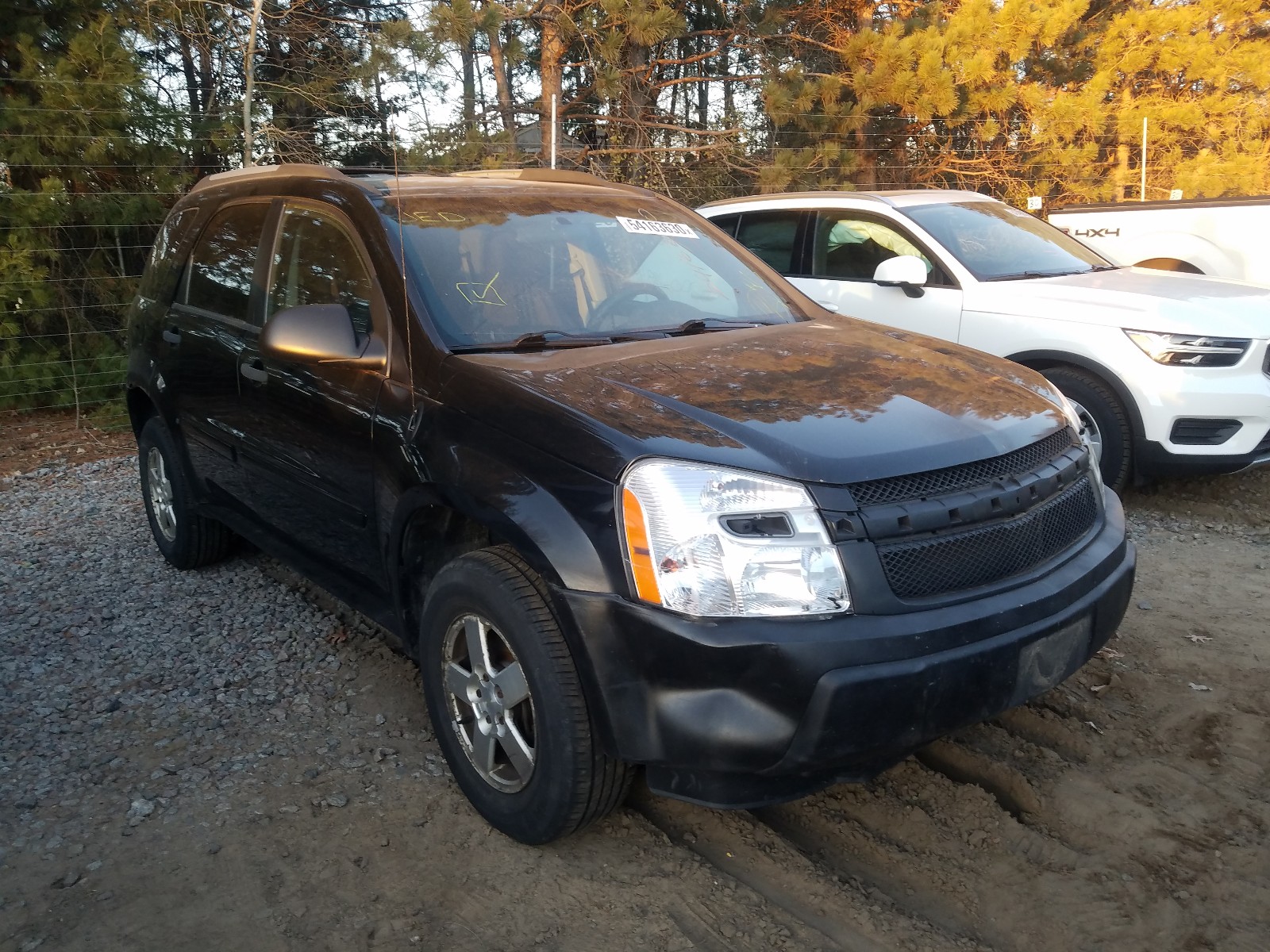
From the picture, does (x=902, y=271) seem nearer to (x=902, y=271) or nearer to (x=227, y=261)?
(x=902, y=271)

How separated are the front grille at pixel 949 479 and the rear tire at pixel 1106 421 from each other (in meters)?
3.17

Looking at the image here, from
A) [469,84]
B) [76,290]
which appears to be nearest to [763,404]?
[76,290]

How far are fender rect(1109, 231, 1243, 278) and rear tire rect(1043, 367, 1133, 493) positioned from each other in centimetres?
397

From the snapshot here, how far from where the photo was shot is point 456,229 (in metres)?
3.63

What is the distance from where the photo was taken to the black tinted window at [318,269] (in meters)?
3.56

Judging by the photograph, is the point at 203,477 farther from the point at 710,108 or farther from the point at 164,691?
the point at 710,108

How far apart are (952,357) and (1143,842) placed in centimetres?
155

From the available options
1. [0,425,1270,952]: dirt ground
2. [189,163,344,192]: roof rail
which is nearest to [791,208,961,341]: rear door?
[0,425,1270,952]: dirt ground

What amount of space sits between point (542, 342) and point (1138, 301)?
3918 millimetres

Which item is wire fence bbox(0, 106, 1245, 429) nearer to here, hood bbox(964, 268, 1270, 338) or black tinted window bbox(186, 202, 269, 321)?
black tinted window bbox(186, 202, 269, 321)

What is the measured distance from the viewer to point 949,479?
2.70 metres

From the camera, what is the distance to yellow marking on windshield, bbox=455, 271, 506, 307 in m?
3.44

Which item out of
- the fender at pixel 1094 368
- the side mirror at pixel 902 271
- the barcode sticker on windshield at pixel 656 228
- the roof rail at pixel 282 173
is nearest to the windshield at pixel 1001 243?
the side mirror at pixel 902 271

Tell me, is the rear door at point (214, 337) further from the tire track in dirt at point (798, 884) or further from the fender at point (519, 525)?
the tire track in dirt at point (798, 884)
